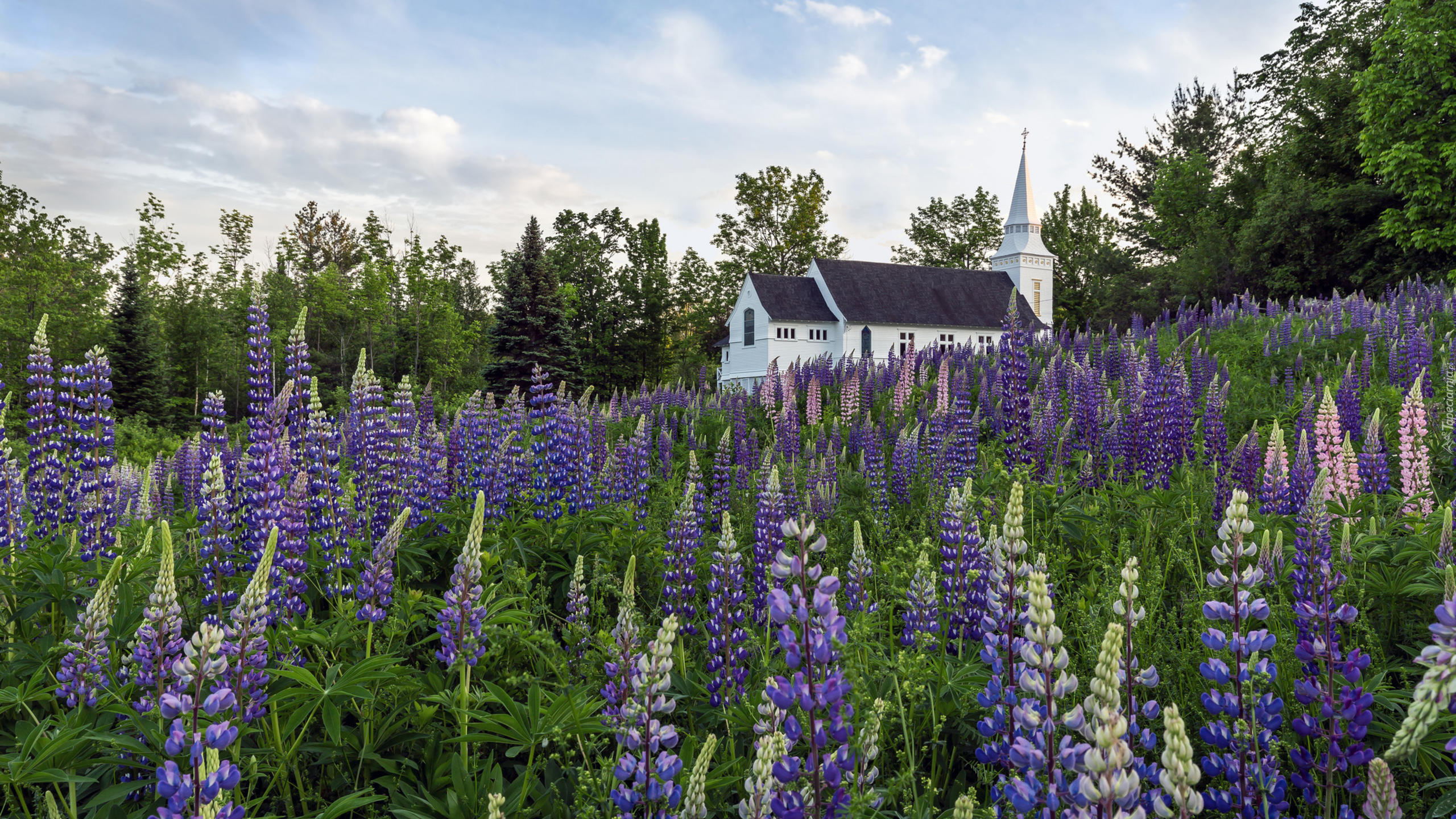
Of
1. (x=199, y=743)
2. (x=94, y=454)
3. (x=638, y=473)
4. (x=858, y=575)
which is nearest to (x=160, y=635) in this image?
(x=199, y=743)

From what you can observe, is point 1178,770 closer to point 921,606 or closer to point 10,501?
point 921,606

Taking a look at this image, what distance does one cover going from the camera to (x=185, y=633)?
3582mm

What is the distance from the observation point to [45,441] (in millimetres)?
4523

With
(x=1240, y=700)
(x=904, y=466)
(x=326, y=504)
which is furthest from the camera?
(x=904, y=466)

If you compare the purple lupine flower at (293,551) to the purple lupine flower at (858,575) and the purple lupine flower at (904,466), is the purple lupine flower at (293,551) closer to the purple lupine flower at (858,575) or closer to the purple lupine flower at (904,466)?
the purple lupine flower at (858,575)

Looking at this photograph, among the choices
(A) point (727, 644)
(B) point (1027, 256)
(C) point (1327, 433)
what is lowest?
(A) point (727, 644)

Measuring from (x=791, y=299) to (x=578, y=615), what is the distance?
43.2 metres

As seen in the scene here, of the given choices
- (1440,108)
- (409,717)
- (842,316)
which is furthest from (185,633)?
(842,316)

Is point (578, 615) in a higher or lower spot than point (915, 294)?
lower

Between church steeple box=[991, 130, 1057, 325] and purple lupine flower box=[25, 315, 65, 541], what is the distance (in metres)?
53.2

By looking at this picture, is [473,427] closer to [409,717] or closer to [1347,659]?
[409,717]

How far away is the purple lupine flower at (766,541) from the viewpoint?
385cm

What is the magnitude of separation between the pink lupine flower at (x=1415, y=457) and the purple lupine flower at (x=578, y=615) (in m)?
4.76

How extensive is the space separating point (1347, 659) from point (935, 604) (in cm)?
147
